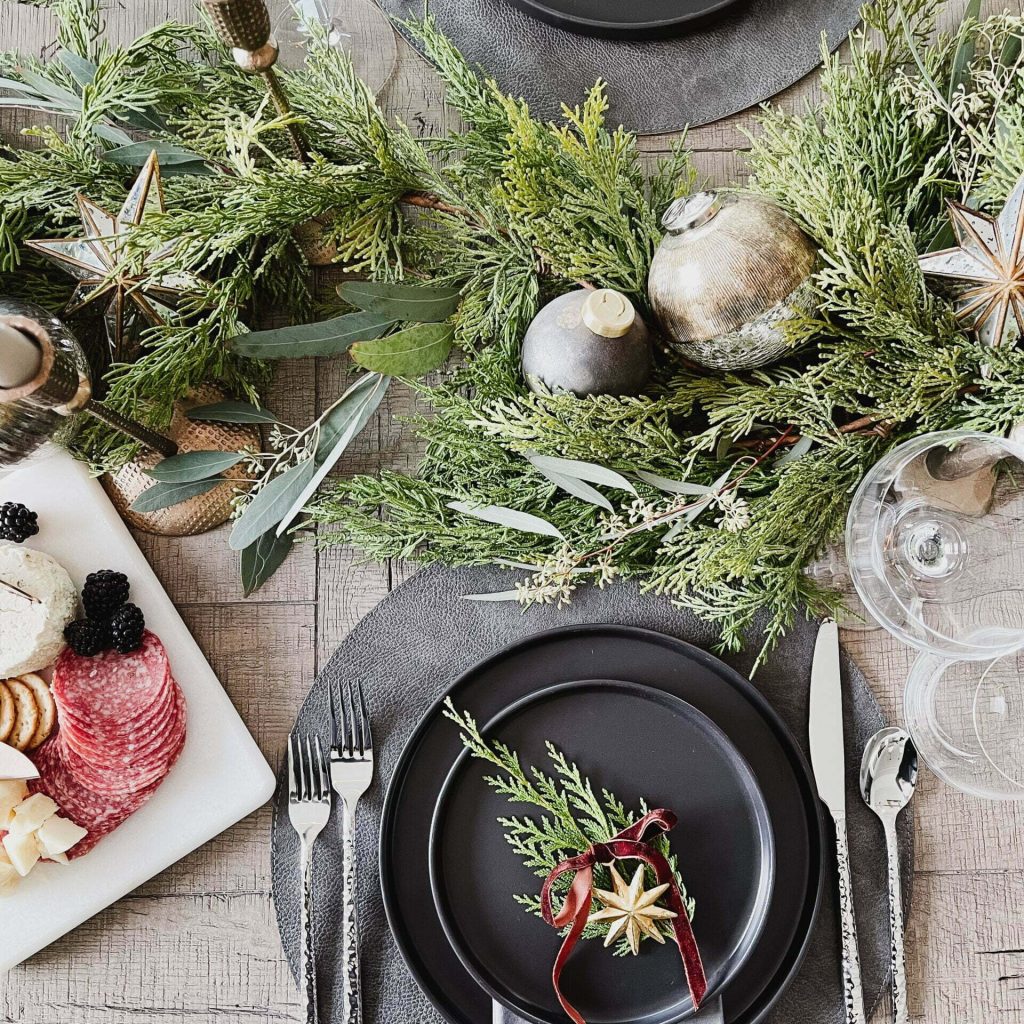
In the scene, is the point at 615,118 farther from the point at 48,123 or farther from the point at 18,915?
the point at 18,915

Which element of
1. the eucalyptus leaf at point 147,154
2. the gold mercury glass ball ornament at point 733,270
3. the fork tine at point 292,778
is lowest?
the fork tine at point 292,778

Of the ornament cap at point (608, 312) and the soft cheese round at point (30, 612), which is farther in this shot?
the soft cheese round at point (30, 612)

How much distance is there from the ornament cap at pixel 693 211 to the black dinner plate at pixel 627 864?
42 centimetres

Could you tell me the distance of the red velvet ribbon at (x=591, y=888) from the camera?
81 centimetres

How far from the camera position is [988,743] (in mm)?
894

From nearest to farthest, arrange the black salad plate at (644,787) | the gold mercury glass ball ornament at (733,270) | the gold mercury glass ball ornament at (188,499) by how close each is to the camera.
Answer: the gold mercury glass ball ornament at (733,270) → the black salad plate at (644,787) → the gold mercury glass ball ornament at (188,499)

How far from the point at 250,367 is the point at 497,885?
0.58 m

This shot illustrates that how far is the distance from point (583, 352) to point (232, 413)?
1.28 ft

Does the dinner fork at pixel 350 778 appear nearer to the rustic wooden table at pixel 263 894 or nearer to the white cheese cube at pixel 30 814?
the rustic wooden table at pixel 263 894

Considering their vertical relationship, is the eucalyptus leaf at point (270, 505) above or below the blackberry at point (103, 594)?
above

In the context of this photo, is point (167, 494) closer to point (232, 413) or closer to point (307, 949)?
point (232, 413)

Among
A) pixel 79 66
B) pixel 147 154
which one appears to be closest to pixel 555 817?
pixel 147 154

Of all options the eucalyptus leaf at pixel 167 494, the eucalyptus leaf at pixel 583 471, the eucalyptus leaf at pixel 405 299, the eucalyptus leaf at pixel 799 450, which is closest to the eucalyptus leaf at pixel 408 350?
the eucalyptus leaf at pixel 405 299

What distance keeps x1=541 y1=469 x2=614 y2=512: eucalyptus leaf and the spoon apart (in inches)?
14.1
